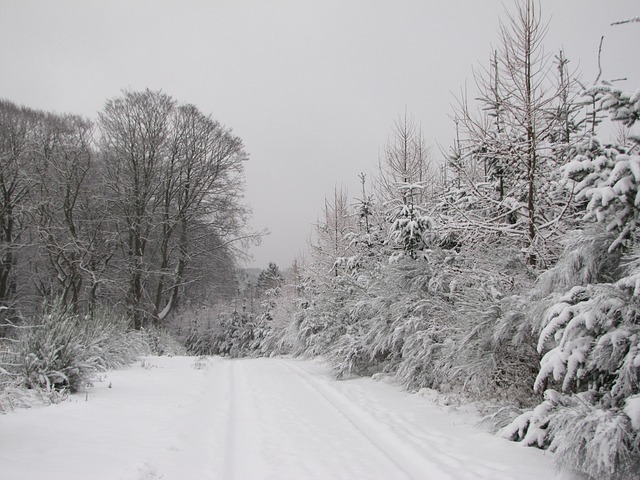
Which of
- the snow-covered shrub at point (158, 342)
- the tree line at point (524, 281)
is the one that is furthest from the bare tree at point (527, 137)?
the snow-covered shrub at point (158, 342)

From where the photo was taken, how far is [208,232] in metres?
24.3

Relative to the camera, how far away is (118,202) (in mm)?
21062

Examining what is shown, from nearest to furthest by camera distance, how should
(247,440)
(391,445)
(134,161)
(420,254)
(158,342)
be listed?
(391,445)
(247,440)
(420,254)
(158,342)
(134,161)

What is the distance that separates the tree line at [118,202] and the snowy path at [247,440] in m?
13.9

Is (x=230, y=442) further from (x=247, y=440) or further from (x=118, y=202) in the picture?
(x=118, y=202)

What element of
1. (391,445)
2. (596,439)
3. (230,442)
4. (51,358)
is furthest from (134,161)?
(596,439)

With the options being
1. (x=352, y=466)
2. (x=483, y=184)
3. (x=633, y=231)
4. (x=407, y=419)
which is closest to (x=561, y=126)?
(x=483, y=184)

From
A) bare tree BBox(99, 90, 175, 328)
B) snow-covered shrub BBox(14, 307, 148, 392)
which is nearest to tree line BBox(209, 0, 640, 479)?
snow-covered shrub BBox(14, 307, 148, 392)

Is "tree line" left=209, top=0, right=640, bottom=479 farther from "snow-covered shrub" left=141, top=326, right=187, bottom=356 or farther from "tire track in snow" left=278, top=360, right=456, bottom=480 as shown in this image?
"snow-covered shrub" left=141, top=326, right=187, bottom=356

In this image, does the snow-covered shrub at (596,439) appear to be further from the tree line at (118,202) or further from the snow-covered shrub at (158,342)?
the tree line at (118,202)

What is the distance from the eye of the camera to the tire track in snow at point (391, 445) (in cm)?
428

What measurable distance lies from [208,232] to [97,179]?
6136 millimetres

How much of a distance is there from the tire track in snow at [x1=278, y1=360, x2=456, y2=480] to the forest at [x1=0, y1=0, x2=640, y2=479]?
44.0 inches

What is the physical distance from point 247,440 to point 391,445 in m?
1.76
